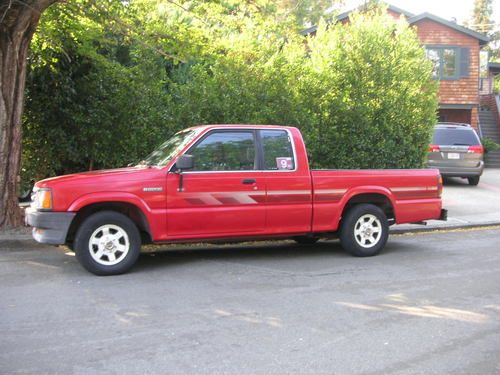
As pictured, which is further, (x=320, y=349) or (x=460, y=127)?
(x=460, y=127)

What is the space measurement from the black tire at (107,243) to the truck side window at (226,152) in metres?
1.14

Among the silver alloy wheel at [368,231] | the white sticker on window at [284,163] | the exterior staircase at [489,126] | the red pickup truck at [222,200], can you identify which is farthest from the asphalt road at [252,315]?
the exterior staircase at [489,126]

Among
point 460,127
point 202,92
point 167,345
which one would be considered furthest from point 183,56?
point 460,127

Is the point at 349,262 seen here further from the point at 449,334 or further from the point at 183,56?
the point at 183,56

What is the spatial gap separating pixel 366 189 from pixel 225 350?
4.18 meters

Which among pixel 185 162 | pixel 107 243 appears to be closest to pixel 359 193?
pixel 185 162

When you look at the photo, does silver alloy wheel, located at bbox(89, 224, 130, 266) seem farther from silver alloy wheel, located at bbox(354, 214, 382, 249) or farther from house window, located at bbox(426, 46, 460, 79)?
house window, located at bbox(426, 46, 460, 79)

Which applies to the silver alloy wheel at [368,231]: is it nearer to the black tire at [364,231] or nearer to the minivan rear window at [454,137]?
the black tire at [364,231]

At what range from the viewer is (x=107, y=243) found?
654 cm

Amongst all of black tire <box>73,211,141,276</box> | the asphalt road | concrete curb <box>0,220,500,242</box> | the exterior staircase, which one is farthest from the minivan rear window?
black tire <box>73,211,141,276</box>

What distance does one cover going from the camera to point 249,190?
23.4ft

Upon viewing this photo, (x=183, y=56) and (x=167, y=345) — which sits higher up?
(x=183, y=56)

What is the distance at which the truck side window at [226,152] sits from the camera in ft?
23.1

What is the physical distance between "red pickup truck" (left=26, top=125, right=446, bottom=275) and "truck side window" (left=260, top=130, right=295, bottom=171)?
1 centimetres
